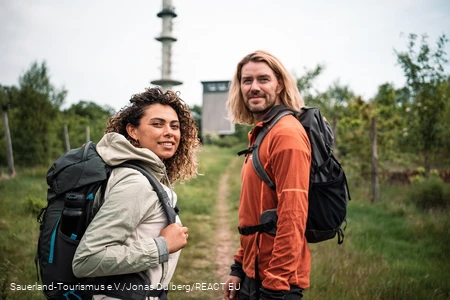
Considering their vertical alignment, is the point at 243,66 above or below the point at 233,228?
above

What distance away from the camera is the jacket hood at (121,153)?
1.74 metres

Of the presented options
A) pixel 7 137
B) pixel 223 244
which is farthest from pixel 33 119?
pixel 223 244

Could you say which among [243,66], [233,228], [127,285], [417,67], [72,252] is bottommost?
[233,228]

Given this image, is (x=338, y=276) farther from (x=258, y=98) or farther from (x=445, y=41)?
(x=445, y=41)

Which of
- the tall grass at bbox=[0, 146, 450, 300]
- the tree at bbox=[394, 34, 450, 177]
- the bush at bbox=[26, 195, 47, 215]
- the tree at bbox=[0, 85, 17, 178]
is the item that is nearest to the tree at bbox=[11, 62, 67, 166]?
the tree at bbox=[0, 85, 17, 178]

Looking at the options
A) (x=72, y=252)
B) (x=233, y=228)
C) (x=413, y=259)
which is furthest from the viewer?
(x=233, y=228)

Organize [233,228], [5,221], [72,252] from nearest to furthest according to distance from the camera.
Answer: [72,252], [5,221], [233,228]

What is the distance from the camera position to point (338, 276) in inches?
163

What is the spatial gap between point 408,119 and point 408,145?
0.79 metres

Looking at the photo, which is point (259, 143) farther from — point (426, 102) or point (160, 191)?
point (426, 102)

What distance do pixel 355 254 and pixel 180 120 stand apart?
3797 millimetres

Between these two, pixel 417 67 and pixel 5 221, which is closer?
pixel 5 221

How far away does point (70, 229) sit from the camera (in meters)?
1.62

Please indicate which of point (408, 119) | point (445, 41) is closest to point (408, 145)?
point (408, 119)
